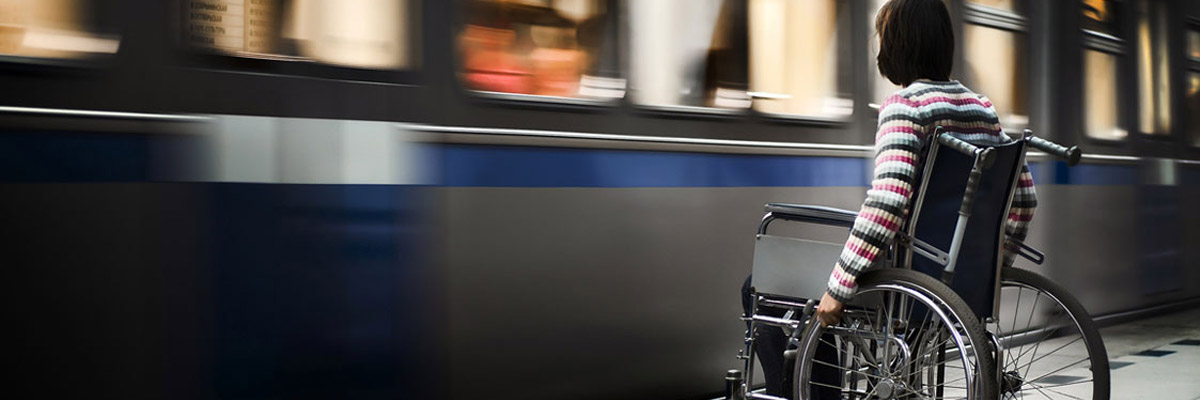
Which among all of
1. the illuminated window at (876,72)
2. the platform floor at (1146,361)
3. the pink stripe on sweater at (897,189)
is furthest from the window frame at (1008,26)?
the pink stripe on sweater at (897,189)

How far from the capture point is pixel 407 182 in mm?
3932

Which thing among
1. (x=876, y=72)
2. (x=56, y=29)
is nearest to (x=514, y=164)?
(x=56, y=29)

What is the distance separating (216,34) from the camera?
3498 millimetres

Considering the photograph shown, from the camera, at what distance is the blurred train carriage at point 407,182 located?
3.26 meters

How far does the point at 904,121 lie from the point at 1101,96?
5.39 m

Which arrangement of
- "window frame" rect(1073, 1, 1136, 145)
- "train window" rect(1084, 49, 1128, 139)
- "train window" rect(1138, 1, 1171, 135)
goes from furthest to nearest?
"train window" rect(1138, 1, 1171, 135) → "train window" rect(1084, 49, 1128, 139) → "window frame" rect(1073, 1, 1136, 145)

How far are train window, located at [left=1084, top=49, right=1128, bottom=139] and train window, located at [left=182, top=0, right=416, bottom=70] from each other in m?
5.25

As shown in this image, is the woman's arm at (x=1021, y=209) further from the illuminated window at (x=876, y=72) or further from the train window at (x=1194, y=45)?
the train window at (x=1194, y=45)

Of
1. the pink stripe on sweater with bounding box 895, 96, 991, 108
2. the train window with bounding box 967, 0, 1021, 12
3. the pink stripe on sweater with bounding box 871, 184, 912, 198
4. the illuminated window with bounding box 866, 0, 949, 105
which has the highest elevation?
the train window with bounding box 967, 0, 1021, 12

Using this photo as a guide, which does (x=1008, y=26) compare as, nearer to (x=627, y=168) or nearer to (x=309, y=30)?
(x=627, y=168)

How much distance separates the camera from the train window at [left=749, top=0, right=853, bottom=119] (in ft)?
17.5

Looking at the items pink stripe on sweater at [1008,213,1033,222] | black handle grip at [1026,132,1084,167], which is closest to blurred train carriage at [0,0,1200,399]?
pink stripe on sweater at [1008,213,1033,222]

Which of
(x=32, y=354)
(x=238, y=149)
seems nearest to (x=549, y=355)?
(x=238, y=149)

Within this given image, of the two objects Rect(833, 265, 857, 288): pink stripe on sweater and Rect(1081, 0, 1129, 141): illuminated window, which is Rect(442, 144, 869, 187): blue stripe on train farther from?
Rect(1081, 0, 1129, 141): illuminated window
